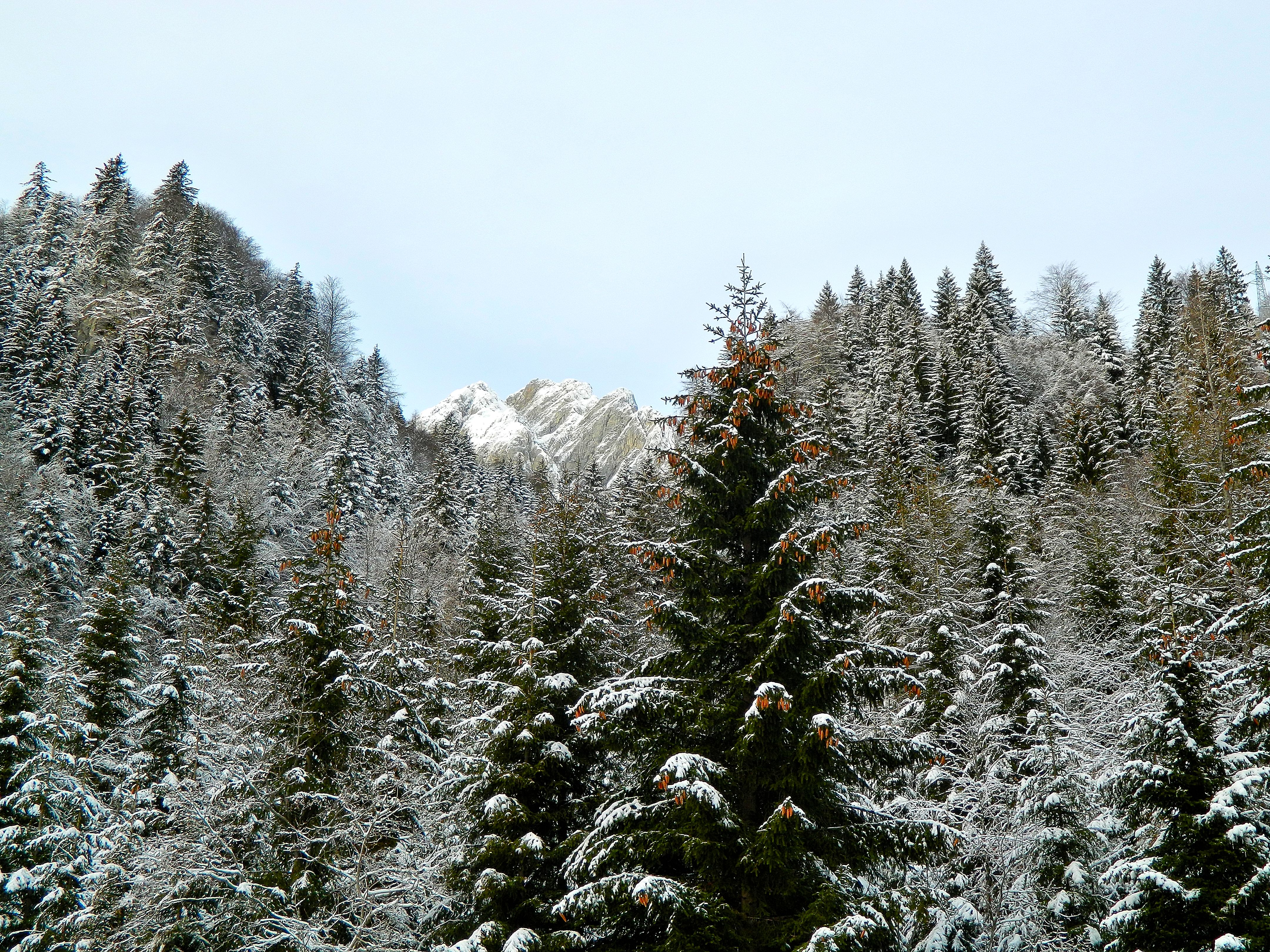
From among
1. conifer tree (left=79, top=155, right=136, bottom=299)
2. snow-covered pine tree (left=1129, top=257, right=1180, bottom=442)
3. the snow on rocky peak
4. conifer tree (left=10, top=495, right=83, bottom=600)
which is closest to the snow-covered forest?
conifer tree (left=10, top=495, right=83, bottom=600)

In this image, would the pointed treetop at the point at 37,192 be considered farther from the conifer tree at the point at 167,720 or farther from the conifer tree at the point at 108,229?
the conifer tree at the point at 167,720

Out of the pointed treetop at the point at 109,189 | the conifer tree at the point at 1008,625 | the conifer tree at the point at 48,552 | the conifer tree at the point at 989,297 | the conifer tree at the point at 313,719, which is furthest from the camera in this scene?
the pointed treetop at the point at 109,189

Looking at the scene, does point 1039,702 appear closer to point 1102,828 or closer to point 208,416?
point 1102,828

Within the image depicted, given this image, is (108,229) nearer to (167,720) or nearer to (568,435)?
(167,720)

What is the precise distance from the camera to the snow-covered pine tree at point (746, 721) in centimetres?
844

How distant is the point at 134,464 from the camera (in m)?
49.4

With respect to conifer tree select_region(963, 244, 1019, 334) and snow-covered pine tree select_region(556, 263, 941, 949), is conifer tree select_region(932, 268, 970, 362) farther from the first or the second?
snow-covered pine tree select_region(556, 263, 941, 949)

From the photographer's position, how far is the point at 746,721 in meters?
8.73

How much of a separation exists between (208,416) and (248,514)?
1011 inches

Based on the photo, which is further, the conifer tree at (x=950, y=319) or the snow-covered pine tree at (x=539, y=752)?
the conifer tree at (x=950, y=319)

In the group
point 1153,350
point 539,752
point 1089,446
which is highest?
point 1153,350

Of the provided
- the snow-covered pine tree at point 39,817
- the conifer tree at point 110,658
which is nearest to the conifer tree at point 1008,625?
the snow-covered pine tree at point 39,817

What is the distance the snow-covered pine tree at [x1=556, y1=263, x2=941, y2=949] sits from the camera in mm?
A: 8438

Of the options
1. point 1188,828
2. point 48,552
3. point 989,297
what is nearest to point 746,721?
point 1188,828
